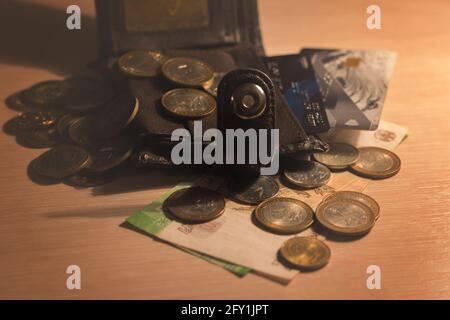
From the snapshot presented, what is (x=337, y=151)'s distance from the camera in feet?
3.66

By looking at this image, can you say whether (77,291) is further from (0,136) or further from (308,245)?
(0,136)

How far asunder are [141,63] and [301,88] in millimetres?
328

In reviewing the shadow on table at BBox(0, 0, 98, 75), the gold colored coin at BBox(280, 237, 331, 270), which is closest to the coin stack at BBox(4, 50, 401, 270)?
the gold colored coin at BBox(280, 237, 331, 270)

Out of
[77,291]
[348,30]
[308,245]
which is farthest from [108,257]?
[348,30]

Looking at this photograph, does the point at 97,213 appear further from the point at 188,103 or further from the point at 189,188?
the point at 188,103

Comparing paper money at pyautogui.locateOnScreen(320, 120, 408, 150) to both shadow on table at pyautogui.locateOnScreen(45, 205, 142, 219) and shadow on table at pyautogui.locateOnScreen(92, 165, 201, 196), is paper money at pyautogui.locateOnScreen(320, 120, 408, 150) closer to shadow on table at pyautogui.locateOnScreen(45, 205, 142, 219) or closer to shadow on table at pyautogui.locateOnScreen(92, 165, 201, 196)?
shadow on table at pyautogui.locateOnScreen(92, 165, 201, 196)

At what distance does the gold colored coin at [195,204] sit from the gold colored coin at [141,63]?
0.99 ft

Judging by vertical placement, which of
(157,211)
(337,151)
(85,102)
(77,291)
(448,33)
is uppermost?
(448,33)

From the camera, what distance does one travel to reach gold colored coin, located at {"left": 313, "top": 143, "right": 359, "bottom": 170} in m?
1.08

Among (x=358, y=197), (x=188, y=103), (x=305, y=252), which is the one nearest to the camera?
(x=305, y=252)

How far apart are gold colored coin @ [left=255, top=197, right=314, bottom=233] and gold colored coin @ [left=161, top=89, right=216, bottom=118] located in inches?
8.5

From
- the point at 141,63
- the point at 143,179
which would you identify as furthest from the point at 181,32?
the point at 143,179

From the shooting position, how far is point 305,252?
35.0 inches

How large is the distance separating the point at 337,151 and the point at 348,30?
1.99ft
